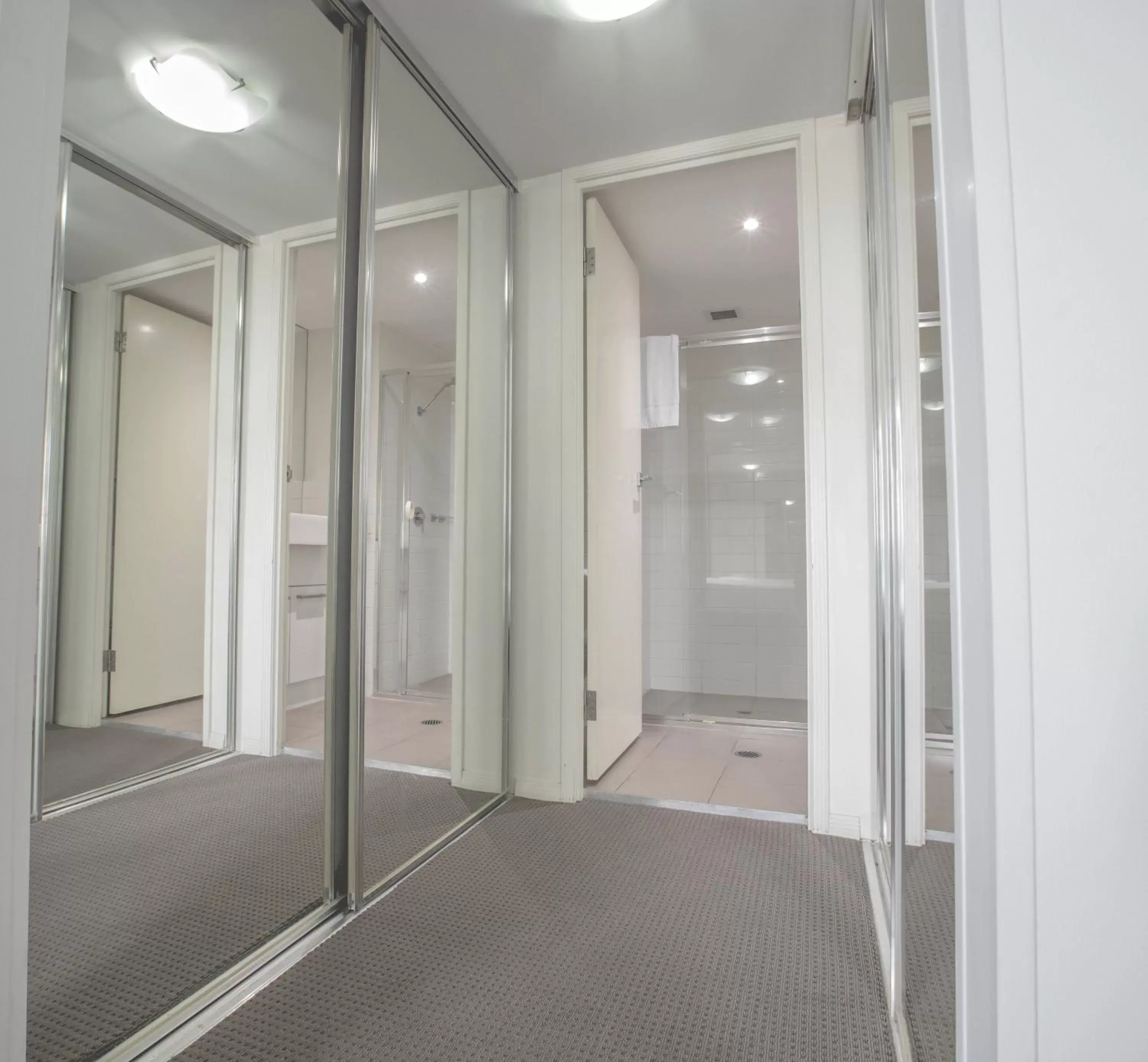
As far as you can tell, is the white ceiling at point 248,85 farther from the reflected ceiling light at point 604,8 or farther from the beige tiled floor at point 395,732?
the beige tiled floor at point 395,732

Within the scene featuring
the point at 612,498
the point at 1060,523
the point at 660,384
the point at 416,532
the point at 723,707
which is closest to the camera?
the point at 1060,523

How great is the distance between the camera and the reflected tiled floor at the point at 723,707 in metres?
3.72

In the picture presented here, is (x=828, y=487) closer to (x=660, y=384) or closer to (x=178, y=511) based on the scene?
(x=660, y=384)

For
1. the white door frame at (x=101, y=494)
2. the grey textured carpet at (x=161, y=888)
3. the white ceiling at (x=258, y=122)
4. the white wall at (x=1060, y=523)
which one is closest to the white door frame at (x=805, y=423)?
the white ceiling at (x=258, y=122)

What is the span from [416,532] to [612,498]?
3.25ft

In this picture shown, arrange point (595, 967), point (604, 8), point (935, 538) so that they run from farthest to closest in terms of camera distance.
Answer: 1. point (604, 8)
2. point (595, 967)
3. point (935, 538)

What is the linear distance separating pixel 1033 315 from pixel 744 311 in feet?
12.1

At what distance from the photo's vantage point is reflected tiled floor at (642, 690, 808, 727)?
3.72m

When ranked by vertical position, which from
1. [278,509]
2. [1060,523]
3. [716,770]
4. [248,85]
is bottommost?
[716,770]

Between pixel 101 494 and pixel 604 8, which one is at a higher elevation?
pixel 604 8

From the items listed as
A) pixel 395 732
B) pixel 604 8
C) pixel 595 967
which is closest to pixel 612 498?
pixel 395 732

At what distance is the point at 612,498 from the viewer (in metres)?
2.78

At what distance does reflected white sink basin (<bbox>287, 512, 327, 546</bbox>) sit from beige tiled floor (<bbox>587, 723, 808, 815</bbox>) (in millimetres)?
1490

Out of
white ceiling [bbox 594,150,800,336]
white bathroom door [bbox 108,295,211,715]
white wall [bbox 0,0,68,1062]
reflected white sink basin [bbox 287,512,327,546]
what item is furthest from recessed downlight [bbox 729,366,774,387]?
white wall [bbox 0,0,68,1062]
